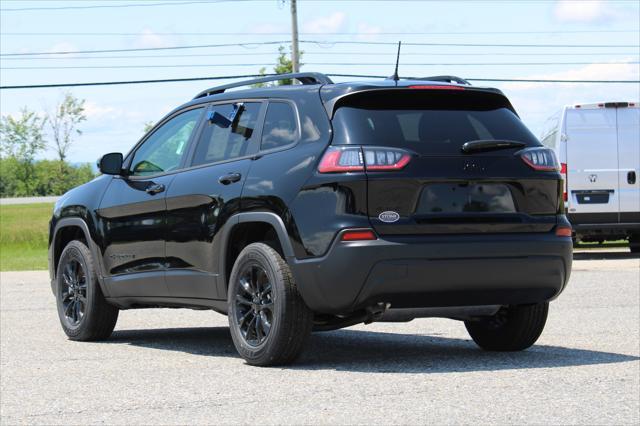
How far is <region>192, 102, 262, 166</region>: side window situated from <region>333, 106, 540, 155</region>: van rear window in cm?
91

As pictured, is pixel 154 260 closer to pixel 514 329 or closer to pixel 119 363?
pixel 119 363

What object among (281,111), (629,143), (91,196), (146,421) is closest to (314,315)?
(281,111)

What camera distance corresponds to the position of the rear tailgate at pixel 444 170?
24.0ft

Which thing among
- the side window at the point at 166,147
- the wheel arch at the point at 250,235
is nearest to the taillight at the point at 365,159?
the wheel arch at the point at 250,235

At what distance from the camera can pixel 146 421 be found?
599cm

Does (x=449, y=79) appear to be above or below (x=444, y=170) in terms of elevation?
above

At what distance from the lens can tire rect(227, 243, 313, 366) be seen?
24.6 ft

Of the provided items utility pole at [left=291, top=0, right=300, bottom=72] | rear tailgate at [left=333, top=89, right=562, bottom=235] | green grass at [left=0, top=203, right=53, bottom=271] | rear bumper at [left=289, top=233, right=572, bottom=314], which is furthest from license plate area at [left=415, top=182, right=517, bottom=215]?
utility pole at [left=291, top=0, right=300, bottom=72]

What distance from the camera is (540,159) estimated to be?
7.84 meters

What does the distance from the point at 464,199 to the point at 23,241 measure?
119 ft

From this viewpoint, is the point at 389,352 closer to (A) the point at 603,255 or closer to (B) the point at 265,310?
(B) the point at 265,310

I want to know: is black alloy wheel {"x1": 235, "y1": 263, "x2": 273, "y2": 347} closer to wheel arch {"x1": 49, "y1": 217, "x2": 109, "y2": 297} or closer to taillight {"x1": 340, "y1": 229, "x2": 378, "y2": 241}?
taillight {"x1": 340, "y1": 229, "x2": 378, "y2": 241}

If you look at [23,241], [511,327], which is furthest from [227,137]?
[23,241]

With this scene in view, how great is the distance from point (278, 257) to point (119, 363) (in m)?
1.50
